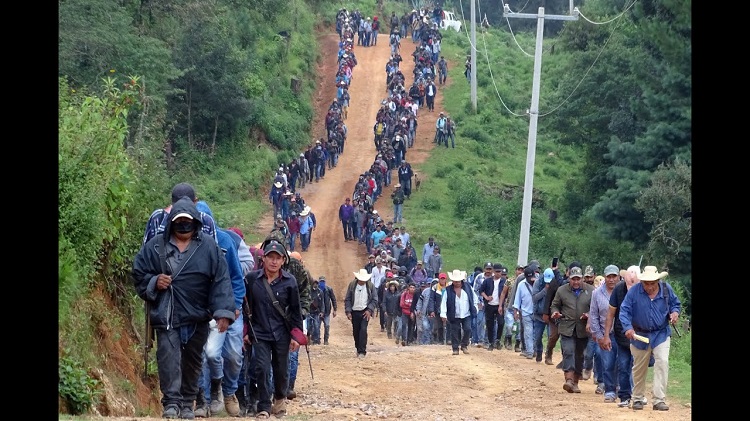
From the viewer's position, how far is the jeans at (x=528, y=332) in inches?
909

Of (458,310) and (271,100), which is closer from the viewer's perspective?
(458,310)

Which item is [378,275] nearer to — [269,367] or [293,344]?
[293,344]

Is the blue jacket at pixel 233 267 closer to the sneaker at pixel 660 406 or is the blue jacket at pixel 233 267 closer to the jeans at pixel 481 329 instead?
the sneaker at pixel 660 406

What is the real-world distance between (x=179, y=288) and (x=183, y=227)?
1.76 ft

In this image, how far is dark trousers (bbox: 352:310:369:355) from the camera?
22.8m

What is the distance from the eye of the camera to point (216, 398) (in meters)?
12.9

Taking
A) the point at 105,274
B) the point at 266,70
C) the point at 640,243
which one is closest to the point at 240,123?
the point at 266,70

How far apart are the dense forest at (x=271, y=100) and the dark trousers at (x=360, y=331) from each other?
4.74m

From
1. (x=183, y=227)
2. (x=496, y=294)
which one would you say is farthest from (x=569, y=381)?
(x=183, y=227)

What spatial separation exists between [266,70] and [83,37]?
24986 millimetres

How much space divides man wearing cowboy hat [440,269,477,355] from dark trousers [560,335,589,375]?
493 centimetres
